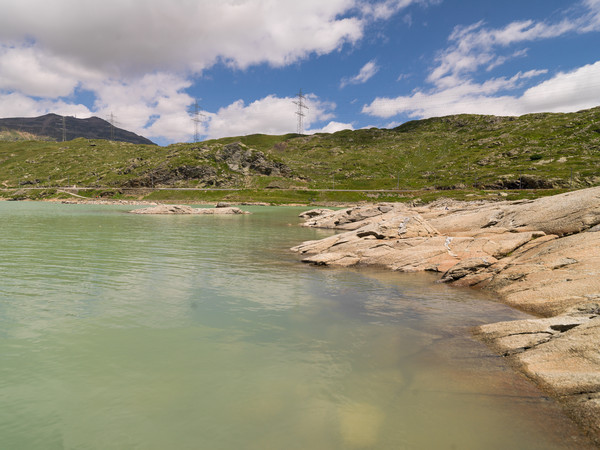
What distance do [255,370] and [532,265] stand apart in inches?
789

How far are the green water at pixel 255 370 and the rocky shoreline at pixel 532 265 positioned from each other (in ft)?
3.59

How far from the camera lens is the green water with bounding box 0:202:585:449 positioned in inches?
328

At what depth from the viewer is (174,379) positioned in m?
10.9

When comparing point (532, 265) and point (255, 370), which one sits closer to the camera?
point (255, 370)

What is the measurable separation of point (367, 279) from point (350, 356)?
13.3 metres

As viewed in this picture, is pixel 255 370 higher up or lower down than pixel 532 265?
lower down

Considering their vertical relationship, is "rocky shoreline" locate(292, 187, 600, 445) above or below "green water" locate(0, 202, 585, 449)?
above

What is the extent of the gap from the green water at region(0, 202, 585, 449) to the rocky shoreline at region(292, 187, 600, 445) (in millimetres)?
1094

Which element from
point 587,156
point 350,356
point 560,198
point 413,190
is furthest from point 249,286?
point 587,156

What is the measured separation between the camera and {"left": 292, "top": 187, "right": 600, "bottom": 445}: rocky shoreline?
1013 centimetres

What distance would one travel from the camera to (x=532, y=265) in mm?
21219

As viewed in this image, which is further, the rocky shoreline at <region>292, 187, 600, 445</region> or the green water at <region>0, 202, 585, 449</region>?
the rocky shoreline at <region>292, 187, 600, 445</region>

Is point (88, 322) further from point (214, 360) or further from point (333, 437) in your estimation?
point (333, 437)

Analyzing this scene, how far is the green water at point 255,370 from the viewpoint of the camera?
27.3ft
